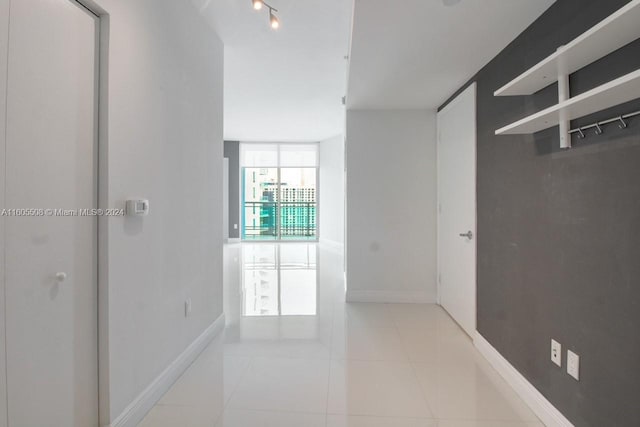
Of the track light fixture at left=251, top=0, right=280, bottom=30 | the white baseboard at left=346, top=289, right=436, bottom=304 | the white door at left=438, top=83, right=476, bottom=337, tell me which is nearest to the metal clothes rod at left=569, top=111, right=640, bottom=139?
the white door at left=438, top=83, right=476, bottom=337

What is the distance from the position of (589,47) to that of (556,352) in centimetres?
153

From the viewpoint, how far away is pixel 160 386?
7.09 feet

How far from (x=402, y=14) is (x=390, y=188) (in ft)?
7.91

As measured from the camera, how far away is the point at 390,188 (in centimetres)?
432

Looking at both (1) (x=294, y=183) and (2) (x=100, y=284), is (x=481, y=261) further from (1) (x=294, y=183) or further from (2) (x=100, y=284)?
(1) (x=294, y=183)

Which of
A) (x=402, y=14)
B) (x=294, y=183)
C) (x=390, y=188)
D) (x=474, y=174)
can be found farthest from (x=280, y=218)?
(x=402, y=14)

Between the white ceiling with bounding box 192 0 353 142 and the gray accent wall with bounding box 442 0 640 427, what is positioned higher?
the white ceiling with bounding box 192 0 353 142

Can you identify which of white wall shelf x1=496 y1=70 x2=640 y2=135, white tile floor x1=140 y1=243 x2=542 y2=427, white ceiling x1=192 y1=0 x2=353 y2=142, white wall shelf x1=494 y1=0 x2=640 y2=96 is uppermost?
white ceiling x1=192 y1=0 x2=353 y2=142

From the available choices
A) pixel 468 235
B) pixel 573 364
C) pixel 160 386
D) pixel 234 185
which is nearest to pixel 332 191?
pixel 234 185

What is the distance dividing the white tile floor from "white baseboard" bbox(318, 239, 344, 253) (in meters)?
4.52

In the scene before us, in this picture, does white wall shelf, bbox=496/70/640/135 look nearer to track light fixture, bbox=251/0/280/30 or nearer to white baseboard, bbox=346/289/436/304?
track light fixture, bbox=251/0/280/30

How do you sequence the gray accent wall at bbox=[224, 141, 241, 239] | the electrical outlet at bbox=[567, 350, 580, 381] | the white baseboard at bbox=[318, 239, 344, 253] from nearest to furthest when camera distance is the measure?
1. the electrical outlet at bbox=[567, 350, 580, 381]
2. the white baseboard at bbox=[318, 239, 344, 253]
3. the gray accent wall at bbox=[224, 141, 241, 239]

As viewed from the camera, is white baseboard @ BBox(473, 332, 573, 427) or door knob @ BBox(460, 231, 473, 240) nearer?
white baseboard @ BBox(473, 332, 573, 427)

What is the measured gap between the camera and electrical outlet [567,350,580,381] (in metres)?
1.73
